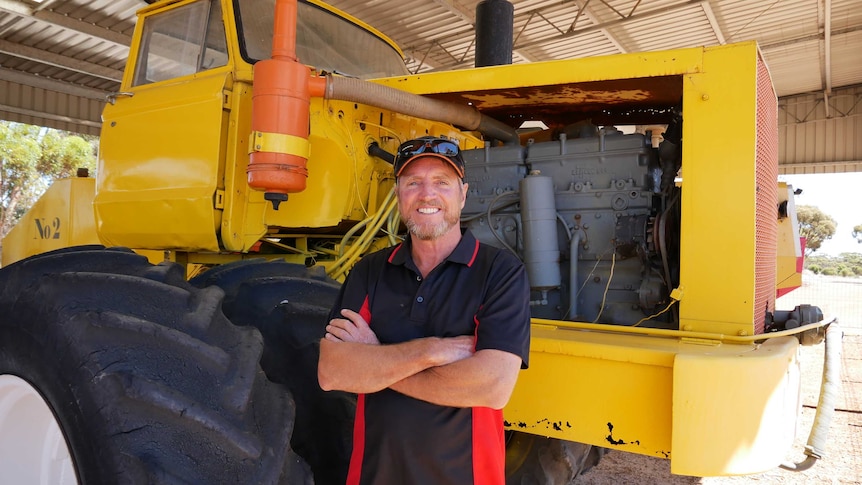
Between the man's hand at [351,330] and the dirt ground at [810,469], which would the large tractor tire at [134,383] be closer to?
the man's hand at [351,330]

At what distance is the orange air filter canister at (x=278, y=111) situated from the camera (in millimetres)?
2525

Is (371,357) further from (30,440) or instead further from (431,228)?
(30,440)

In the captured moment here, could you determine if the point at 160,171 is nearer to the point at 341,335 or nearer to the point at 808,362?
the point at 341,335

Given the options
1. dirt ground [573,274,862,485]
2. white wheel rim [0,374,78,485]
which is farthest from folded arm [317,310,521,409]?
dirt ground [573,274,862,485]

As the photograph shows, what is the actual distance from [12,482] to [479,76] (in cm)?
237

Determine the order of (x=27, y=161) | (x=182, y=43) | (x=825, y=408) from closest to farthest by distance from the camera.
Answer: (x=825, y=408)
(x=182, y=43)
(x=27, y=161)

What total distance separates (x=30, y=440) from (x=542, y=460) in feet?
6.12

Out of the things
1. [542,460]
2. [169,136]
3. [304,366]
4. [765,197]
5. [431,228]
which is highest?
[169,136]

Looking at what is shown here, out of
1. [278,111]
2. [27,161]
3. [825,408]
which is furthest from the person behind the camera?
[27,161]

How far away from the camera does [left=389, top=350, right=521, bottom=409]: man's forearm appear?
5.18 ft

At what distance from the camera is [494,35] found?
4.02m

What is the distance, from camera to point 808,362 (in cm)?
771

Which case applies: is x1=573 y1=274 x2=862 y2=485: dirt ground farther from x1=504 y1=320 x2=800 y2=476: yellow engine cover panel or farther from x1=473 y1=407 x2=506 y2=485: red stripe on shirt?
x1=473 y1=407 x2=506 y2=485: red stripe on shirt

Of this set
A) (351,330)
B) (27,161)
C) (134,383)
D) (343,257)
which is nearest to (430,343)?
(351,330)
